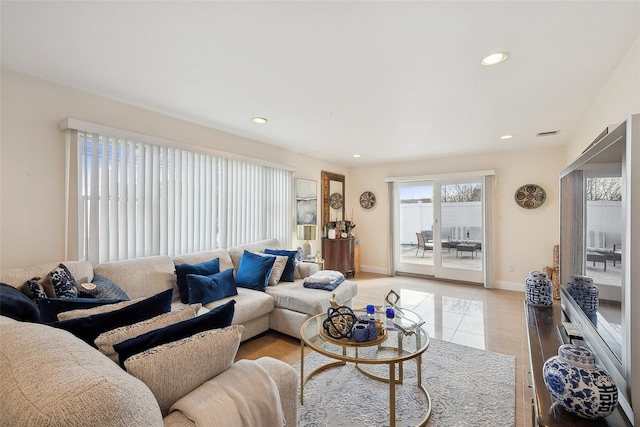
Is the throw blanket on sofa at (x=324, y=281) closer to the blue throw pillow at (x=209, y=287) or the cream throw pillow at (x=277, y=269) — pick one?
the cream throw pillow at (x=277, y=269)

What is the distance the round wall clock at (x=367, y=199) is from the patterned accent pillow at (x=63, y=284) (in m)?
5.11

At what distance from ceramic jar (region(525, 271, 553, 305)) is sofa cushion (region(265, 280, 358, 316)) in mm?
1746

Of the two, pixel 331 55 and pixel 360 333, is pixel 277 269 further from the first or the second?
pixel 331 55

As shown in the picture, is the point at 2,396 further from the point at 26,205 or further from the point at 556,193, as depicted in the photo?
the point at 556,193

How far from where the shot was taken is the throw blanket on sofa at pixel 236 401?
3.08 feet

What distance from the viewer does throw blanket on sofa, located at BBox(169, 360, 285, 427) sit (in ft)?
3.08

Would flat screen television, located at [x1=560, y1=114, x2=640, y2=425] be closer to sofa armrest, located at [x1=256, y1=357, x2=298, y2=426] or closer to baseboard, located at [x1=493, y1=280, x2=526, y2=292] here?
sofa armrest, located at [x1=256, y1=357, x2=298, y2=426]

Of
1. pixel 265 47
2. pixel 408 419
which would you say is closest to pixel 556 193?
pixel 408 419

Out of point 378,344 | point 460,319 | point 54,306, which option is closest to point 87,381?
point 54,306

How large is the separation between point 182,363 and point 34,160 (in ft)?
7.88

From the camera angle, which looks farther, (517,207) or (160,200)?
(517,207)

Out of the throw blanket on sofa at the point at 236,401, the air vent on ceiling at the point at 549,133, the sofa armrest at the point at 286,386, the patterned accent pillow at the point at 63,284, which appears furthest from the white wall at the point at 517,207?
the patterned accent pillow at the point at 63,284

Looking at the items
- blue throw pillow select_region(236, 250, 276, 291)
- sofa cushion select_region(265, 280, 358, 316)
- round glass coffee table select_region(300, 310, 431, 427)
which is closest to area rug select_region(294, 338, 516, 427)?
round glass coffee table select_region(300, 310, 431, 427)

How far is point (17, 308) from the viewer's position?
1512 mm
